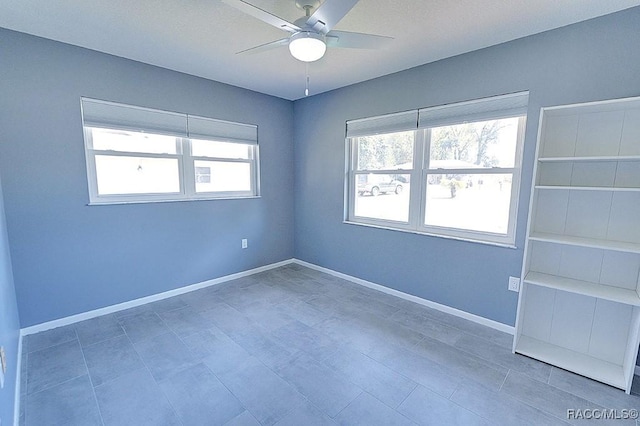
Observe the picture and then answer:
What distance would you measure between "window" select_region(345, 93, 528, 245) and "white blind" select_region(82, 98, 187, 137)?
2.05 meters

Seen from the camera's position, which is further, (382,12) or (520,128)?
(520,128)

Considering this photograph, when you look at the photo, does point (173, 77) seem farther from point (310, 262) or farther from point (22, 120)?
point (310, 262)

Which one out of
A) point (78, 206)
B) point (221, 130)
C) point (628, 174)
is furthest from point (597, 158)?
point (78, 206)

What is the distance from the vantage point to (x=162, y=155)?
3039 millimetres

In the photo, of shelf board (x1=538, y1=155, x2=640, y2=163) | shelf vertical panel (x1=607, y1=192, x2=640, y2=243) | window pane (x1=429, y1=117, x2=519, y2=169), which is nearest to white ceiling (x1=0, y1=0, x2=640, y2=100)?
window pane (x1=429, y1=117, x2=519, y2=169)

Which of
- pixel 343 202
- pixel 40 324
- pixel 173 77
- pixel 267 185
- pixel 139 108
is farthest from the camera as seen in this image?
pixel 267 185

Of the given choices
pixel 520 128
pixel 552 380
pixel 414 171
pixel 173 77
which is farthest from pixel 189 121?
pixel 552 380

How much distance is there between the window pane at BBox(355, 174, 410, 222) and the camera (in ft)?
10.4

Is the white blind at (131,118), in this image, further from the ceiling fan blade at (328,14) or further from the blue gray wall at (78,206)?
the ceiling fan blade at (328,14)

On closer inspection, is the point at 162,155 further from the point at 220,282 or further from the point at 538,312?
the point at 538,312

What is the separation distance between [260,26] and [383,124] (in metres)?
1.68

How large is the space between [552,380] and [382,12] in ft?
9.14

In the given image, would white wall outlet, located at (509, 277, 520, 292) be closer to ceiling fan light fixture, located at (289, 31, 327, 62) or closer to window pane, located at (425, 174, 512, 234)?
window pane, located at (425, 174, 512, 234)

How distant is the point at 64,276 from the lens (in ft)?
8.21
